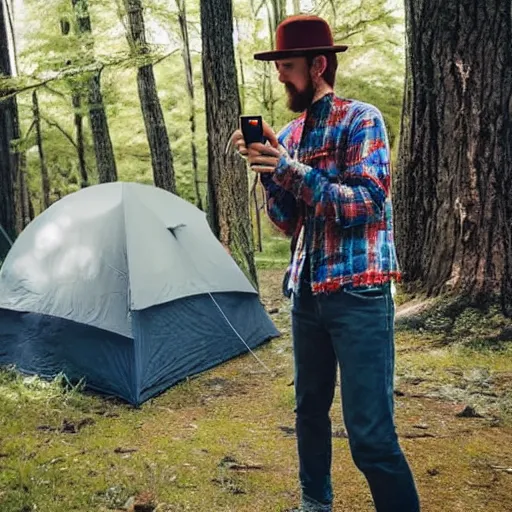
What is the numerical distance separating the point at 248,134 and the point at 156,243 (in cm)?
339

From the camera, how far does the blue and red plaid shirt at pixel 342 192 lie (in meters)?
1.98

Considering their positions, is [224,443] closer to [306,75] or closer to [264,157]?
[264,157]

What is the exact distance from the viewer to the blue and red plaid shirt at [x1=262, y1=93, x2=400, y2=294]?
1.98m

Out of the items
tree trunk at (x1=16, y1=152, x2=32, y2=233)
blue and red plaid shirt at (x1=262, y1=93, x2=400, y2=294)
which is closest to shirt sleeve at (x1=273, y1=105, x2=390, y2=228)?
blue and red plaid shirt at (x1=262, y1=93, x2=400, y2=294)

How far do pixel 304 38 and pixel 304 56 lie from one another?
0.06m

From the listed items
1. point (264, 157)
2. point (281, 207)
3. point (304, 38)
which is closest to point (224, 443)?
point (281, 207)

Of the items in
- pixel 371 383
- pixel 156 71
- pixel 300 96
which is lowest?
pixel 371 383

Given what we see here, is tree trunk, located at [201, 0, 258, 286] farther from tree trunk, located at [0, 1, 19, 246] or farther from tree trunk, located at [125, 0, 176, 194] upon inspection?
tree trunk, located at [0, 1, 19, 246]

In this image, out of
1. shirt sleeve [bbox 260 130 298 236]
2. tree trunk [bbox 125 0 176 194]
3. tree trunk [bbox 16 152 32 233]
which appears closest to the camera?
shirt sleeve [bbox 260 130 298 236]

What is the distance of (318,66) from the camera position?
2.15 metres

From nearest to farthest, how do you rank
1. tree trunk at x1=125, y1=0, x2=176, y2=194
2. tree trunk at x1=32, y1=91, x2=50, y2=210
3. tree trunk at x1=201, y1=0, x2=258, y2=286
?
tree trunk at x1=201, y1=0, x2=258, y2=286, tree trunk at x1=125, y1=0, x2=176, y2=194, tree trunk at x1=32, y1=91, x2=50, y2=210

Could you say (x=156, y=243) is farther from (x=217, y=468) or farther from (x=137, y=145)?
(x=137, y=145)

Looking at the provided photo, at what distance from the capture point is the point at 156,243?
534 centimetres

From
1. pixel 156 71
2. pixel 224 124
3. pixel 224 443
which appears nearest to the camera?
pixel 224 443
